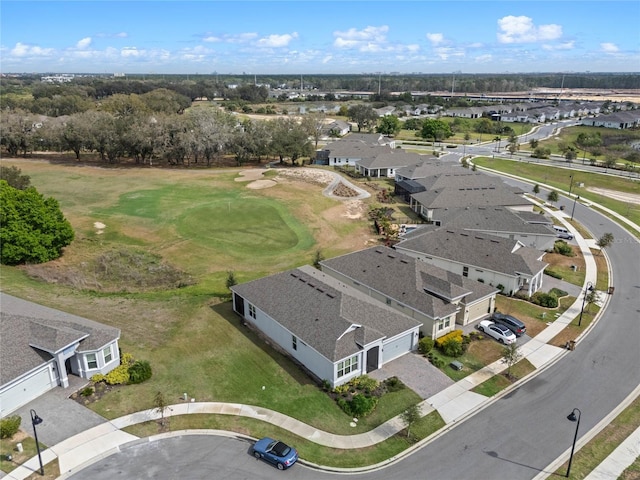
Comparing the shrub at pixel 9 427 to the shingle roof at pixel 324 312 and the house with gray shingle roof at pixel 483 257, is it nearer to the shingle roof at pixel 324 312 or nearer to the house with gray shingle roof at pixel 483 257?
the shingle roof at pixel 324 312

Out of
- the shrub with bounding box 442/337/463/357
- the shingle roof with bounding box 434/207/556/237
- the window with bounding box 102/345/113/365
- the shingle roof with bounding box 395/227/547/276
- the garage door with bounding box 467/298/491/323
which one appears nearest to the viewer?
the window with bounding box 102/345/113/365

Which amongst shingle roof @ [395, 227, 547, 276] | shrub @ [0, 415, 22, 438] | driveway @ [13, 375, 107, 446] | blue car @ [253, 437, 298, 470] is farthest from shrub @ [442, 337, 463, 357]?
shrub @ [0, 415, 22, 438]

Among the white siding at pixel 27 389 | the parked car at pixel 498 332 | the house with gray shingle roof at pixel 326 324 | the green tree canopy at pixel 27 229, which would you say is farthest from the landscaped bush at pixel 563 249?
the green tree canopy at pixel 27 229

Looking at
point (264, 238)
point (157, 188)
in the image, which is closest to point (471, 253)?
point (264, 238)

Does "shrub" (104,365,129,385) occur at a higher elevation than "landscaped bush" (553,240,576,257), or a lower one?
lower

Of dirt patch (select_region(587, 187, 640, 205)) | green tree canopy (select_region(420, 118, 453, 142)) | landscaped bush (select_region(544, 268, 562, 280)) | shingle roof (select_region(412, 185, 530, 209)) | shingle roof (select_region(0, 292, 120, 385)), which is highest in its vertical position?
green tree canopy (select_region(420, 118, 453, 142))

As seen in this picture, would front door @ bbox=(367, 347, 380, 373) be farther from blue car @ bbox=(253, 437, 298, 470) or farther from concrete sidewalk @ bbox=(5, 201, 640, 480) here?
blue car @ bbox=(253, 437, 298, 470)
